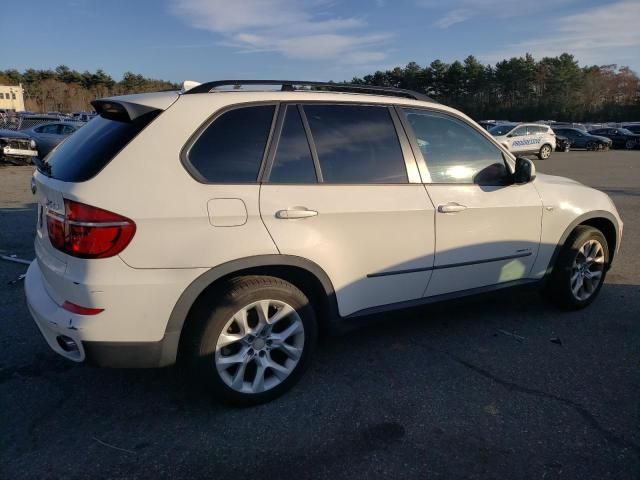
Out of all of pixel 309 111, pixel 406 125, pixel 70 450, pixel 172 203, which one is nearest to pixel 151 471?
pixel 70 450

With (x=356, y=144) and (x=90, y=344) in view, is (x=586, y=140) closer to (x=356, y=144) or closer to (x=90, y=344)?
(x=356, y=144)

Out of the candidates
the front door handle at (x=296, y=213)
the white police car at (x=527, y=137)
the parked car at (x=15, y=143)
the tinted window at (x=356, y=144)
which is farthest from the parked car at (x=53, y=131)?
the white police car at (x=527, y=137)

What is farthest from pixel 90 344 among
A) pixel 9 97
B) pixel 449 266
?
pixel 9 97

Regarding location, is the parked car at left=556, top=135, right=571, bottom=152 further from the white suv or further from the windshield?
the white suv

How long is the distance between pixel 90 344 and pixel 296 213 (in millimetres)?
1246

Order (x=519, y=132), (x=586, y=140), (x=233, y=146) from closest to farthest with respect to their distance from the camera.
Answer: (x=233, y=146), (x=519, y=132), (x=586, y=140)

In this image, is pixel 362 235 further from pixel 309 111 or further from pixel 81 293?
pixel 81 293

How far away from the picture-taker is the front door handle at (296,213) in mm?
2684

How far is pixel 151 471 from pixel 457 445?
1.53 m

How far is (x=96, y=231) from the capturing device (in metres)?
2.31

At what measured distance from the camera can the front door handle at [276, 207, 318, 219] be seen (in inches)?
106

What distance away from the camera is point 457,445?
2.51m

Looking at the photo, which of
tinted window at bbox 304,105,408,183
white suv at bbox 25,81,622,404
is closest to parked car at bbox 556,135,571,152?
white suv at bbox 25,81,622,404

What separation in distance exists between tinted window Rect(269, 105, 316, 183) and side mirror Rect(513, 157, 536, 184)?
1692 mm
